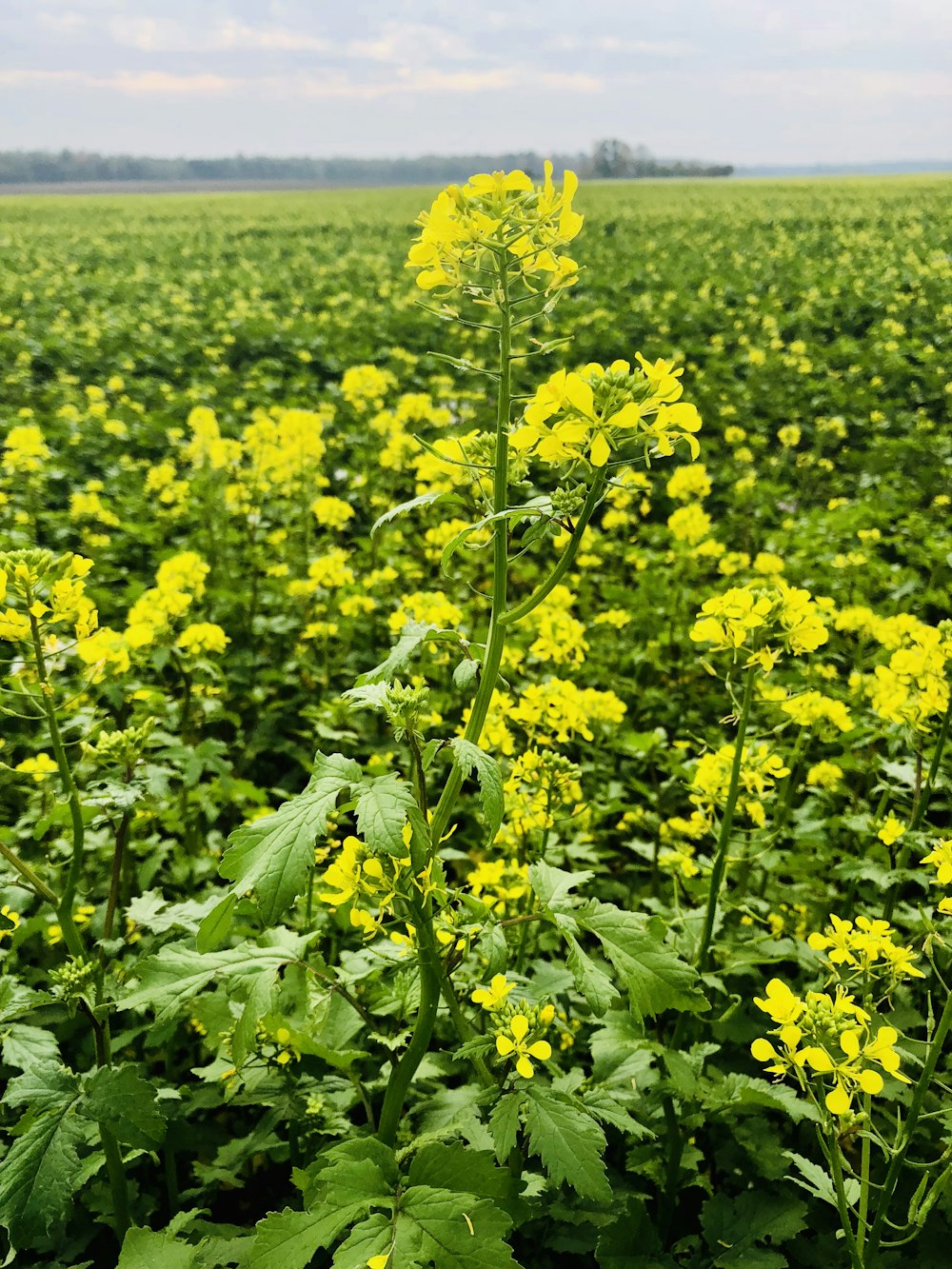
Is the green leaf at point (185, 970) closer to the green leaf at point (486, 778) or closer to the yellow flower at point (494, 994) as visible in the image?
the yellow flower at point (494, 994)

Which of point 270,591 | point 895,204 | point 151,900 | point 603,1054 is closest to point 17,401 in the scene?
point 270,591

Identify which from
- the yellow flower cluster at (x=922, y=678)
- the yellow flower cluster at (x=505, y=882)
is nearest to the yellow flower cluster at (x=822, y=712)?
the yellow flower cluster at (x=922, y=678)

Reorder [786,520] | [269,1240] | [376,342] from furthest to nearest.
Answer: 1. [376,342]
2. [786,520]
3. [269,1240]

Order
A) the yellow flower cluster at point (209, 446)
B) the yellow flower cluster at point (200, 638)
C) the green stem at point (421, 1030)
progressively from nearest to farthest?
the green stem at point (421, 1030)
the yellow flower cluster at point (200, 638)
the yellow flower cluster at point (209, 446)

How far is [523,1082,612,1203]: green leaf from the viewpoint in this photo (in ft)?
4.88

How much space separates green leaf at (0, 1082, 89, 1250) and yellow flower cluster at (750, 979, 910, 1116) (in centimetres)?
134

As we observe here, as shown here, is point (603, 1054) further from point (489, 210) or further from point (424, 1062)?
point (489, 210)

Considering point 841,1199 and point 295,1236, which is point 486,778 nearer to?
point 295,1236

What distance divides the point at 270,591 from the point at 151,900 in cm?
347

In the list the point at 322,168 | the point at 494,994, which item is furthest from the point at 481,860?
the point at 322,168

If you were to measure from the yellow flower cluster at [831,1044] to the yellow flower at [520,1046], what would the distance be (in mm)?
417

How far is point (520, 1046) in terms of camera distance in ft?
5.28

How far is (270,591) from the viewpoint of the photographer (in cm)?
545

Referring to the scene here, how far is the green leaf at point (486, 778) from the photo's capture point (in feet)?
4.31
